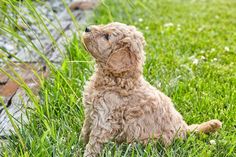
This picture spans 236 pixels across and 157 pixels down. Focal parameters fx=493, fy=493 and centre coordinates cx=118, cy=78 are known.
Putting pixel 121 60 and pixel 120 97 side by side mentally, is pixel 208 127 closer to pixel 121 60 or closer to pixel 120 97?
pixel 120 97

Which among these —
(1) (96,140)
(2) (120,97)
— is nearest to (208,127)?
(2) (120,97)

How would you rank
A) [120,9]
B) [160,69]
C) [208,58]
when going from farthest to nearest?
[120,9], [208,58], [160,69]

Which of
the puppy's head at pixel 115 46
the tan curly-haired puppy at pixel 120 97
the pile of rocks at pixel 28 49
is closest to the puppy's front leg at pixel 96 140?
the tan curly-haired puppy at pixel 120 97

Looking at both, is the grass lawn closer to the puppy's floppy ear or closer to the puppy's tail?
the puppy's tail

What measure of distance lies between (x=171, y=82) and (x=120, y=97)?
1.24 m

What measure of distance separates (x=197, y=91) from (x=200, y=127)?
874 millimetres

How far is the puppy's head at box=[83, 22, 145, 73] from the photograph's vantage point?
3.07 m

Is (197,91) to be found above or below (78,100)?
below

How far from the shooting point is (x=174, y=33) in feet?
19.9

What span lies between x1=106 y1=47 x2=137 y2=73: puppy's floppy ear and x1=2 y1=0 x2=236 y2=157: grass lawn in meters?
0.27

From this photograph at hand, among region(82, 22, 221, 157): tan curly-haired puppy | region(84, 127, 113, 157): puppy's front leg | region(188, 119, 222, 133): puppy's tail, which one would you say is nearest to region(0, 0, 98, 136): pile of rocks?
region(82, 22, 221, 157): tan curly-haired puppy

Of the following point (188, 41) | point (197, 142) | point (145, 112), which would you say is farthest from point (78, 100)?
point (188, 41)

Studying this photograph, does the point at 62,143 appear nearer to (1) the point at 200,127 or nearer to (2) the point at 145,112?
(2) the point at 145,112

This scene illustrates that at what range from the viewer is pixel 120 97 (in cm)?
317
